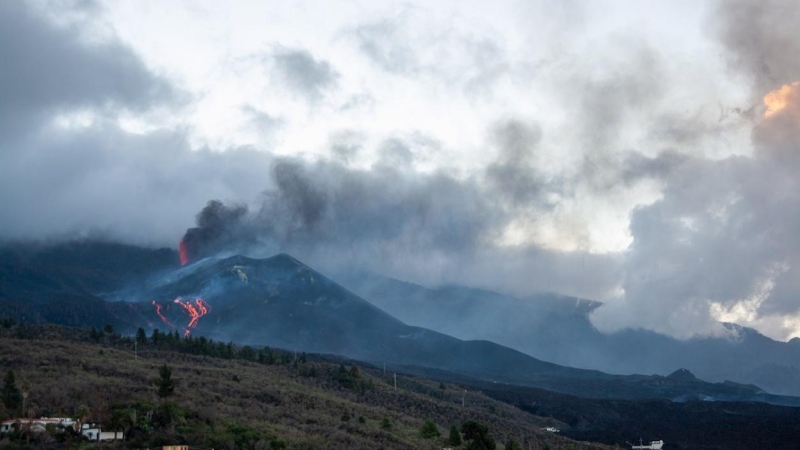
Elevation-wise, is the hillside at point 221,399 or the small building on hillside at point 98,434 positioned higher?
the hillside at point 221,399

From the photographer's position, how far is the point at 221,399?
92812 millimetres

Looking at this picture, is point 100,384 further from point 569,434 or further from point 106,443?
point 569,434

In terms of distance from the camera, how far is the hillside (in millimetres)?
75688

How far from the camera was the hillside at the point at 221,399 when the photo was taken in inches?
2980

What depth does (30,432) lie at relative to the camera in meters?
66.9

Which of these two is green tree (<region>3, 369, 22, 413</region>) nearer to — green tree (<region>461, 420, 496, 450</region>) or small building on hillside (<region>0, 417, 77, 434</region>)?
small building on hillside (<region>0, 417, 77, 434</region>)

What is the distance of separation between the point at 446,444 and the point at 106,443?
122 ft

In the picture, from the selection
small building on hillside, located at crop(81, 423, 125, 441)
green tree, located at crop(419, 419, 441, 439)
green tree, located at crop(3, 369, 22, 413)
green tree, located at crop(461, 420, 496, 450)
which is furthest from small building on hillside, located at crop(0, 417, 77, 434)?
green tree, located at crop(419, 419, 441, 439)

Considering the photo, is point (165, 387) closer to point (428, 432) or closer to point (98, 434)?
point (98, 434)

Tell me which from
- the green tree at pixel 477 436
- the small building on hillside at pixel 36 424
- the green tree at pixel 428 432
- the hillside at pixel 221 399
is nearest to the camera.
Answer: the small building on hillside at pixel 36 424

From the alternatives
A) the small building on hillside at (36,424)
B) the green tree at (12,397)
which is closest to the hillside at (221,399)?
the green tree at (12,397)

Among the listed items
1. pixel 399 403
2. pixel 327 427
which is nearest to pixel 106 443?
pixel 327 427

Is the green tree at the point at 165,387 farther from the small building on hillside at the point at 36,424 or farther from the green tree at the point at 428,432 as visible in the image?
the green tree at the point at 428,432

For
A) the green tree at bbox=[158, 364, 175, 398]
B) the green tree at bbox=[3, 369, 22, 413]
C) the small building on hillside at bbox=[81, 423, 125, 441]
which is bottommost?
the small building on hillside at bbox=[81, 423, 125, 441]
